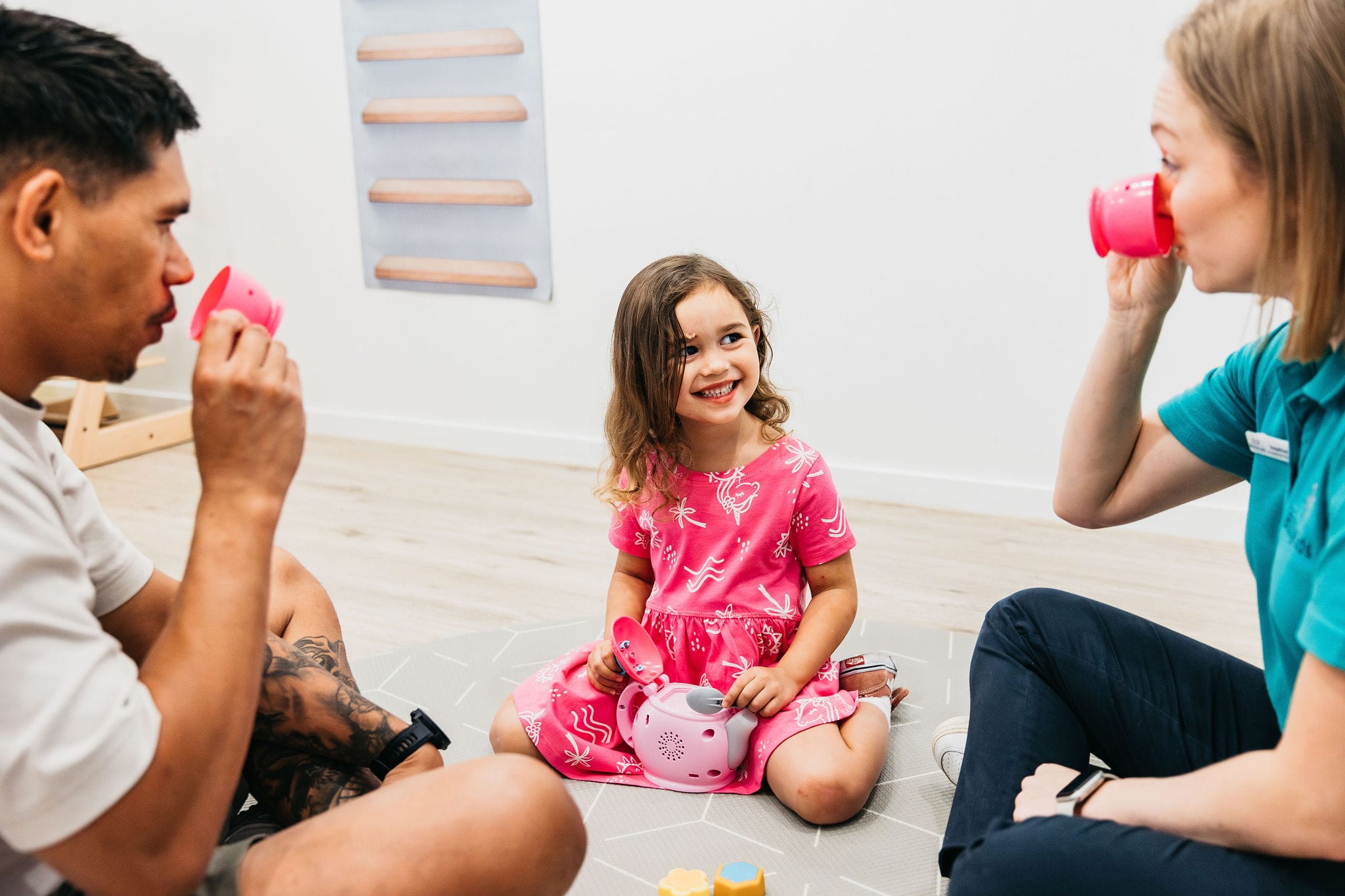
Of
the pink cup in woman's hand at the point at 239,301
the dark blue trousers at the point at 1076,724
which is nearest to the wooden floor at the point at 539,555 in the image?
the dark blue trousers at the point at 1076,724

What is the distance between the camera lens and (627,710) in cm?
137

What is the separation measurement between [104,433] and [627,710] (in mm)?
2130

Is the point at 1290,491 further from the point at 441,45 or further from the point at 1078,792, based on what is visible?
the point at 441,45

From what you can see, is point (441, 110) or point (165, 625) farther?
point (441, 110)

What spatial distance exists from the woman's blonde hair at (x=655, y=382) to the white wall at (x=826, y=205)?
102 cm

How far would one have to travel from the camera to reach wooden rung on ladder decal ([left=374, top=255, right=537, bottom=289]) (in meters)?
2.76

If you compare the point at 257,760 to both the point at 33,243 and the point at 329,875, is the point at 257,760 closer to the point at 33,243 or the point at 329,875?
the point at 329,875

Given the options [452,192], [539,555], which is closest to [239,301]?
[539,555]

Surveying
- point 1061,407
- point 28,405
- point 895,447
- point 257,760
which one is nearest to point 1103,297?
point 1061,407

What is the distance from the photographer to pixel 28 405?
72cm

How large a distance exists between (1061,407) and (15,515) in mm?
2094

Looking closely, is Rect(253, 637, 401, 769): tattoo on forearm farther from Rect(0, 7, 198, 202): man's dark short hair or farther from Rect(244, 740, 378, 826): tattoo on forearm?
Rect(0, 7, 198, 202): man's dark short hair

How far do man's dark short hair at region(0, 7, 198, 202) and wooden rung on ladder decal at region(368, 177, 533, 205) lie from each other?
2011 mm

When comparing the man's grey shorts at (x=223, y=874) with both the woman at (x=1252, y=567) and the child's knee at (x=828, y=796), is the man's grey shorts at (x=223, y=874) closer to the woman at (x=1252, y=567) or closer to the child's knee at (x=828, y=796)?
the woman at (x=1252, y=567)
